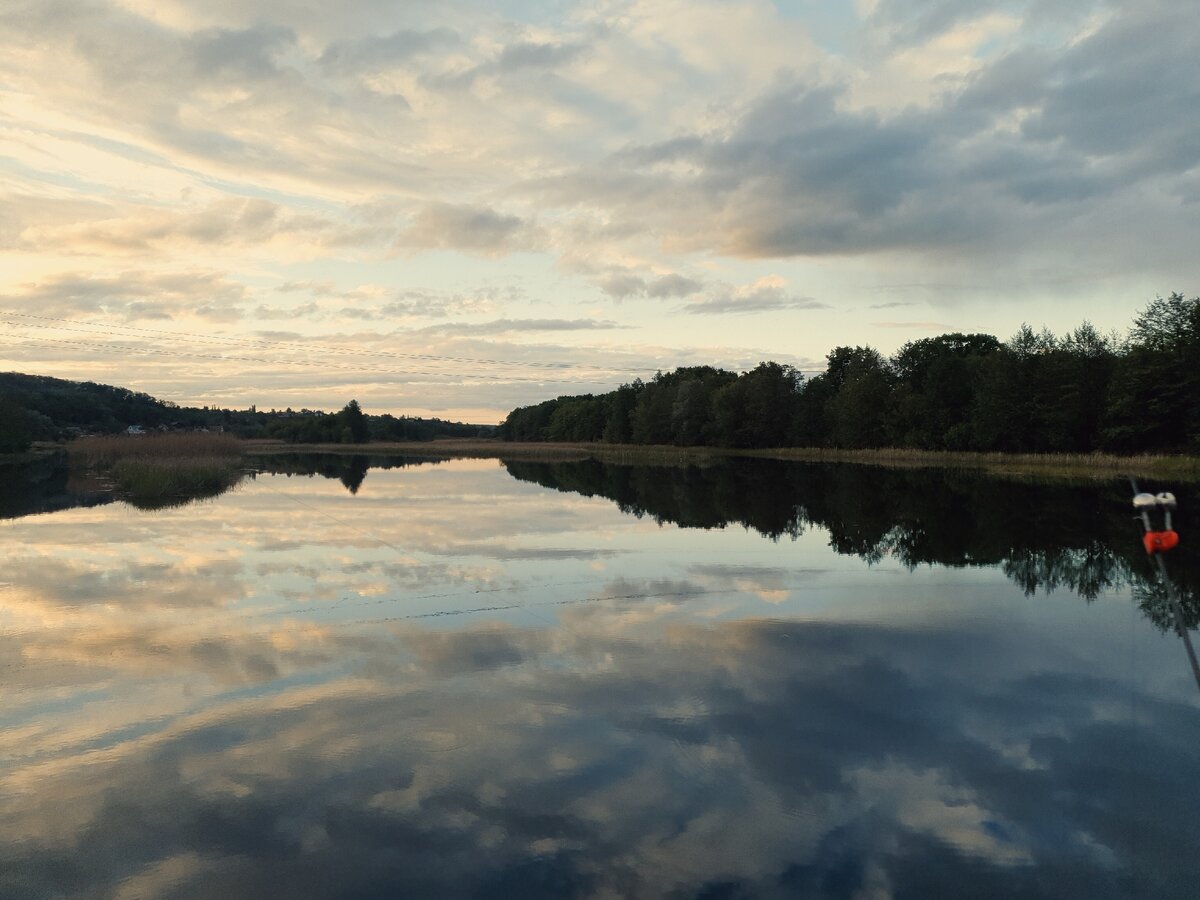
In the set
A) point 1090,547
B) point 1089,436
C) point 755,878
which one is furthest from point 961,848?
point 1089,436

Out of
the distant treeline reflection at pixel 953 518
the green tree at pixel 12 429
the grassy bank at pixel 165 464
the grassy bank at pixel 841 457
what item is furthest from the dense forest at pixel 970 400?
the green tree at pixel 12 429

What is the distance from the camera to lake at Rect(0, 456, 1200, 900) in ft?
19.9

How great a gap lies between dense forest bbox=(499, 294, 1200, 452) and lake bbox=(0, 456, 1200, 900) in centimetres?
3971

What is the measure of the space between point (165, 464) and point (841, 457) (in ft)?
Result: 173

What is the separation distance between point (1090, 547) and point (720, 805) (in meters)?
17.9

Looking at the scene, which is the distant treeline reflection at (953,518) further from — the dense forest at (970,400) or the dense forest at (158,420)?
the dense forest at (158,420)

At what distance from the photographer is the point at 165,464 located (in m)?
46.3

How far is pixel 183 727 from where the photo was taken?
884 cm

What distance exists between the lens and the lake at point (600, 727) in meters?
6.07

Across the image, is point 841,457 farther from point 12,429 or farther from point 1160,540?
point 1160,540

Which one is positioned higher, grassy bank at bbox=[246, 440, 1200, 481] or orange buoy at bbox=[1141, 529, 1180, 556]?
orange buoy at bbox=[1141, 529, 1180, 556]

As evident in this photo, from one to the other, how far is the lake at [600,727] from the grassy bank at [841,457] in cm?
886

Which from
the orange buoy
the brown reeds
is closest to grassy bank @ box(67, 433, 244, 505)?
the brown reeds

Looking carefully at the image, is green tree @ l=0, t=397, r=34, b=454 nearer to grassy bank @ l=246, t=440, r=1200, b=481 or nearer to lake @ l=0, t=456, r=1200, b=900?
grassy bank @ l=246, t=440, r=1200, b=481
